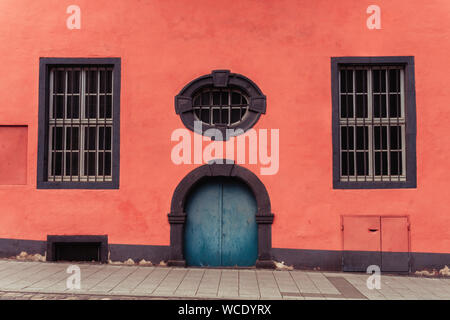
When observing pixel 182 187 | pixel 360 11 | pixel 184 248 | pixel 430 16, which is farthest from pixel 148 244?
pixel 430 16

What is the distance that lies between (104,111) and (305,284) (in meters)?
5.55

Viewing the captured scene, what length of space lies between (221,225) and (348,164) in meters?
3.01

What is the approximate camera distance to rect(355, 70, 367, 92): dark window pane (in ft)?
30.6

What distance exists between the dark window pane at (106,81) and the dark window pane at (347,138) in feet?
17.0

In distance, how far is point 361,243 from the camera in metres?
8.82

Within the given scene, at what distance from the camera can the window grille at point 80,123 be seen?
31.0 feet

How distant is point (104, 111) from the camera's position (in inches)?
374

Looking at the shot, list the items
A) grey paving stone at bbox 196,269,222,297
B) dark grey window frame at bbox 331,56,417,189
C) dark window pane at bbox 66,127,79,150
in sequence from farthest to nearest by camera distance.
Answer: dark window pane at bbox 66,127,79,150, dark grey window frame at bbox 331,56,417,189, grey paving stone at bbox 196,269,222,297

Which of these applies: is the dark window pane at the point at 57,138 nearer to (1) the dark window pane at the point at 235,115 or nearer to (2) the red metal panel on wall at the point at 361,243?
(1) the dark window pane at the point at 235,115

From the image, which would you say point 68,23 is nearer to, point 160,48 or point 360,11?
point 160,48

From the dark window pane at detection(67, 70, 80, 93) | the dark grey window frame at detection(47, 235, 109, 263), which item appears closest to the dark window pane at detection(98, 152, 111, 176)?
the dark grey window frame at detection(47, 235, 109, 263)

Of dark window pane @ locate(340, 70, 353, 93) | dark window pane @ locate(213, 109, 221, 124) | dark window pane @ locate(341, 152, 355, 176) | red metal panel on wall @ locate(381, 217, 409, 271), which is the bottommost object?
red metal panel on wall @ locate(381, 217, 409, 271)

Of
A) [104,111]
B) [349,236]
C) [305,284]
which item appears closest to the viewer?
[305,284]

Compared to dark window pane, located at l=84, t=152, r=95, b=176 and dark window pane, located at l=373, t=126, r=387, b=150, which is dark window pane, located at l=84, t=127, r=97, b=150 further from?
dark window pane, located at l=373, t=126, r=387, b=150
